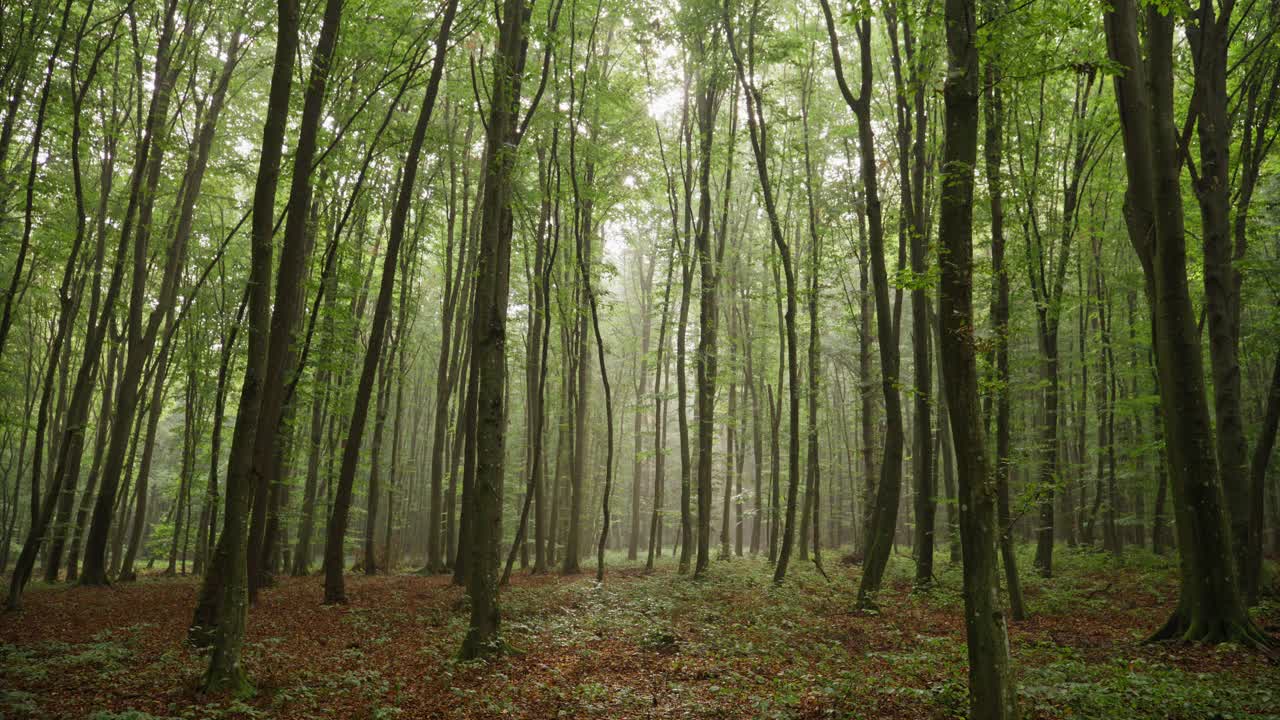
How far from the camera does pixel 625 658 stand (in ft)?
28.0

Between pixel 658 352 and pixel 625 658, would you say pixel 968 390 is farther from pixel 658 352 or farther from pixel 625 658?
pixel 658 352

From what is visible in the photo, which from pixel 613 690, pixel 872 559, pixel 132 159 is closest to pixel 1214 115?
pixel 872 559

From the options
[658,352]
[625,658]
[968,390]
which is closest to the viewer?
[968,390]

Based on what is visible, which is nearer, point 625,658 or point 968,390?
point 968,390

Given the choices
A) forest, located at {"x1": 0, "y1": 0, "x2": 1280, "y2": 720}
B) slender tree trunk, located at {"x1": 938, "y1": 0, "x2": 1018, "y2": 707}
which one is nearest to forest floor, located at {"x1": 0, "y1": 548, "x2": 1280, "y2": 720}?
forest, located at {"x1": 0, "y1": 0, "x2": 1280, "y2": 720}

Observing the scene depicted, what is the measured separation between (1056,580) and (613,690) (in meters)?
11.9

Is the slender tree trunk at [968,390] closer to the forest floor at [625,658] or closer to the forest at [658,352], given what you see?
the forest at [658,352]

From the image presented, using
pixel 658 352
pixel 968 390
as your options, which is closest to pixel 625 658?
pixel 968 390

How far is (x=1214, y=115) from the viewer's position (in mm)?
9586

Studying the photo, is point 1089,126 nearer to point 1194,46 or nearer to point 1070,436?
point 1194,46

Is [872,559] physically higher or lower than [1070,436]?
lower

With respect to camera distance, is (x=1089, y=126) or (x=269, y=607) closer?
(x=269, y=607)

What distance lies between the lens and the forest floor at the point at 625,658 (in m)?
5.75

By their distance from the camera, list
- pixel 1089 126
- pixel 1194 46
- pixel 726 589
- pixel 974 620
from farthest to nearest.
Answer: pixel 726 589 → pixel 1089 126 → pixel 1194 46 → pixel 974 620
